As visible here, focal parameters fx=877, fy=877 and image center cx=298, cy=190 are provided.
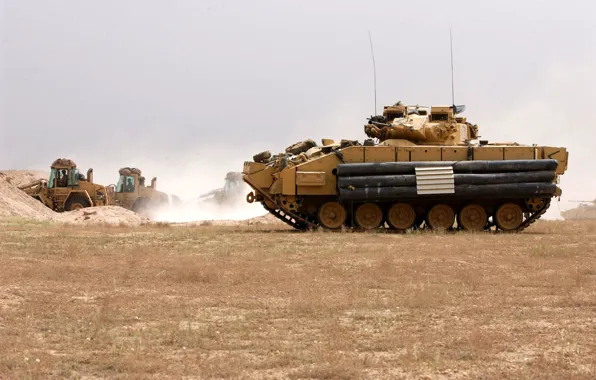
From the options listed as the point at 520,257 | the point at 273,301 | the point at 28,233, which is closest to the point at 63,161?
the point at 28,233

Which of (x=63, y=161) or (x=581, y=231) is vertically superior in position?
(x=63, y=161)

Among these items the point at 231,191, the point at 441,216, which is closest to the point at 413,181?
the point at 441,216

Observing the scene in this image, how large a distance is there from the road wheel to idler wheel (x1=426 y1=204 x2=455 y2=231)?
2688 centimetres

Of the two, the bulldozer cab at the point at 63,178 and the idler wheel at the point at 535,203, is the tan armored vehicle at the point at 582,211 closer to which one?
the idler wheel at the point at 535,203

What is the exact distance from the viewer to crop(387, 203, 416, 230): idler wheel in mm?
25797

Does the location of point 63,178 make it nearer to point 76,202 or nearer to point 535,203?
point 76,202

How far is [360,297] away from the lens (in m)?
12.0

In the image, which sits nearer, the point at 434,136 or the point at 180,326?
the point at 180,326

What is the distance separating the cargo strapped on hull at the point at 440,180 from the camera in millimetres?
24953

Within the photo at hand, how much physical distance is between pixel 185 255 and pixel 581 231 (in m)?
13.1

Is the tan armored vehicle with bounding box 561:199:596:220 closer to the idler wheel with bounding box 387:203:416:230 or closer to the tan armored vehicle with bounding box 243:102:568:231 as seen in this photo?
the tan armored vehicle with bounding box 243:102:568:231

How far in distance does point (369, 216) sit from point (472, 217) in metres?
3.06

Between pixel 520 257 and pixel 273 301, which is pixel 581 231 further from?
pixel 273 301

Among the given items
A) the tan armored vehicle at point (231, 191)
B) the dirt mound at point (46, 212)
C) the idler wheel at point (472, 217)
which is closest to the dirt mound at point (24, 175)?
the tan armored vehicle at point (231, 191)
